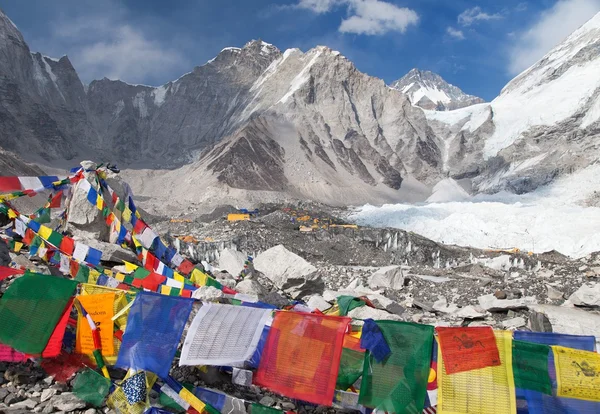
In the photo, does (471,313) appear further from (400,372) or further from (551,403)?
(400,372)

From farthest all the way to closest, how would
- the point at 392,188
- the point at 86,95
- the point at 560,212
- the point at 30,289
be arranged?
the point at 86,95 → the point at 392,188 → the point at 560,212 → the point at 30,289

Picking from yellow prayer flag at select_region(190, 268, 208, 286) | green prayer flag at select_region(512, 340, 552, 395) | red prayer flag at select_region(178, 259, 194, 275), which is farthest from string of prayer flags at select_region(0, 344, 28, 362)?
red prayer flag at select_region(178, 259, 194, 275)

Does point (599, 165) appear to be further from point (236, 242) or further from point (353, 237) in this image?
point (236, 242)

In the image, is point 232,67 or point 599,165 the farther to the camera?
point 232,67

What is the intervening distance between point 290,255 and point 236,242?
9.67 m

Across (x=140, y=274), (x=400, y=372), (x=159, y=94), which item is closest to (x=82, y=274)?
(x=140, y=274)

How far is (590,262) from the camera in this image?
17047 mm

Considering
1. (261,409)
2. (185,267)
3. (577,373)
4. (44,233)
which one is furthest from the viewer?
(185,267)

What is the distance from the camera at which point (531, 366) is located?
3975 mm

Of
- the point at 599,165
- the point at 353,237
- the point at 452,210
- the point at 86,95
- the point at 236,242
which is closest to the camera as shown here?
the point at 236,242

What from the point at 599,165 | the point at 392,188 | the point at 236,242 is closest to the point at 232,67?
the point at 392,188

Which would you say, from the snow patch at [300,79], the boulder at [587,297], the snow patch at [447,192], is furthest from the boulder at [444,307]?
the snow patch at [300,79]

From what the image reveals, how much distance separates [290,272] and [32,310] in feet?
23.2

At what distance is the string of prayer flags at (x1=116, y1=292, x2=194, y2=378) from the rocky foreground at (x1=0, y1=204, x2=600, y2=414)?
653 mm
